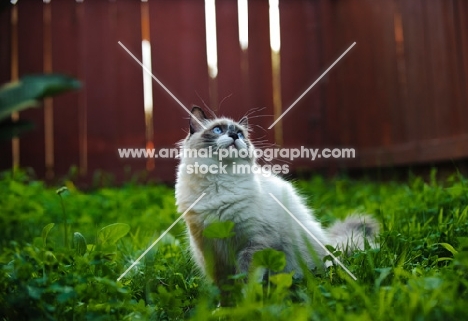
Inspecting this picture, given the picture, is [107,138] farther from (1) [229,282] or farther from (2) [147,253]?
(1) [229,282]

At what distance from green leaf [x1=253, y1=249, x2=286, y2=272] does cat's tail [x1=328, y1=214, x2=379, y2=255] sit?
0.59 meters

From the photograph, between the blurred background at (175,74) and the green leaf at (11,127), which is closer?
the green leaf at (11,127)

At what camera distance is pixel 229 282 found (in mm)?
2062

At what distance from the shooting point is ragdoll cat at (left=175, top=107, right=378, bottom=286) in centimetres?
208

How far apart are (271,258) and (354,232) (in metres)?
0.83

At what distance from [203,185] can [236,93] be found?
133 inches

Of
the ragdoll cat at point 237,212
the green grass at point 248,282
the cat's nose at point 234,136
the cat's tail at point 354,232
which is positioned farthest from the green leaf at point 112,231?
the cat's tail at point 354,232

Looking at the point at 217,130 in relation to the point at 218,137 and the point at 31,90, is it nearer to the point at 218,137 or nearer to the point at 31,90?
the point at 218,137

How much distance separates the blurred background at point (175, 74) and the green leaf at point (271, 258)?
348cm

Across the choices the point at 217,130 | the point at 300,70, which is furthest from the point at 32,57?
the point at 217,130

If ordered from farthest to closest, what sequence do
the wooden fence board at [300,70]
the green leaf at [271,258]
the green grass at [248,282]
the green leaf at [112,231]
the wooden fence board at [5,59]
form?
1. the wooden fence board at [300,70]
2. the wooden fence board at [5,59]
3. the green leaf at [112,231]
4. the green leaf at [271,258]
5. the green grass at [248,282]

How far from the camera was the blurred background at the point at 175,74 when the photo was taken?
5301 millimetres

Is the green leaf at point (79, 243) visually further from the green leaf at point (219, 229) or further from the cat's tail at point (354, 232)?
the cat's tail at point (354, 232)

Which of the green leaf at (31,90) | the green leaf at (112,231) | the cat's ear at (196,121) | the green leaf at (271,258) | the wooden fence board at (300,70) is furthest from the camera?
the wooden fence board at (300,70)
